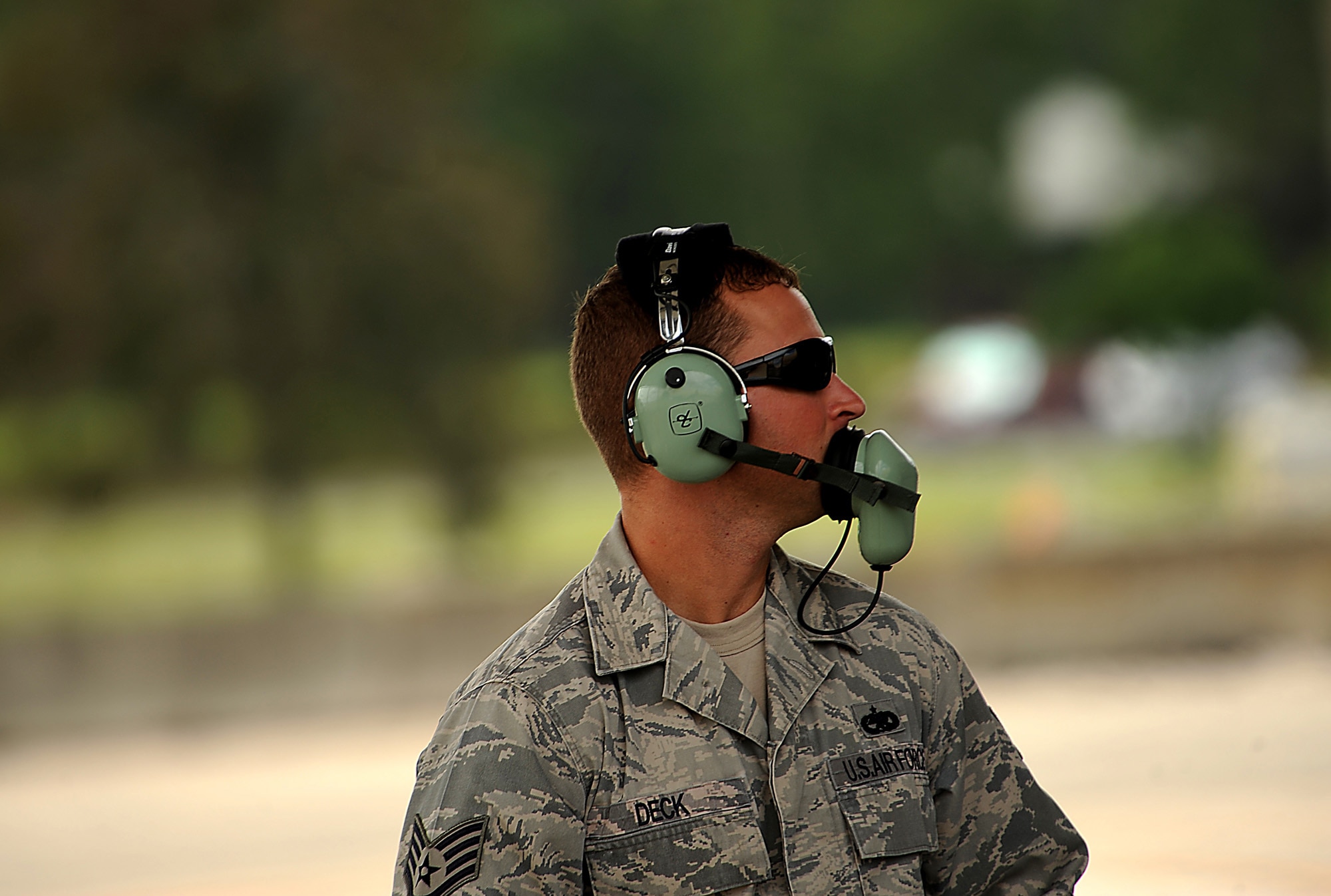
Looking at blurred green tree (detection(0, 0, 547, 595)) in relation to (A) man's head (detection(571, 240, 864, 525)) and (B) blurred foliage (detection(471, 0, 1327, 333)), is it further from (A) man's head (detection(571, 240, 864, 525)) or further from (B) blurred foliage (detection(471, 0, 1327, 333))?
(A) man's head (detection(571, 240, 864, 525))

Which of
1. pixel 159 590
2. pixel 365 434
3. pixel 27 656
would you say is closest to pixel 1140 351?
pixel 365 434

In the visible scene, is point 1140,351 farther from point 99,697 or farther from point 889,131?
point 99,697

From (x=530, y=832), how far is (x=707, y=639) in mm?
379

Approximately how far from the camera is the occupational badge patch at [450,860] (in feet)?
5.26

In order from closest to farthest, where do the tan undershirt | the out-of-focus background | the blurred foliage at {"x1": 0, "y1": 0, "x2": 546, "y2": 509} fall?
1. the tan undershirt
2. the out-of-focus background
3. the blurred foliage at {"x1": 0, "y1": 0, "x2": 546, "y2": 509}

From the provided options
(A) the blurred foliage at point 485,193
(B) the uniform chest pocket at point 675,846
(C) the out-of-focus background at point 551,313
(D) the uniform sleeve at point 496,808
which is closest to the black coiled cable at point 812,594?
(B) the uniform chest pocket at point 675,846

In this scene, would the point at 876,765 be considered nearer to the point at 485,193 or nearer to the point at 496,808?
the point at 496,808

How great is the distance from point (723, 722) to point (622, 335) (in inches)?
20.0

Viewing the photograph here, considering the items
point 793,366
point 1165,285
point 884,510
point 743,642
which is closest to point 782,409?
point 793,366

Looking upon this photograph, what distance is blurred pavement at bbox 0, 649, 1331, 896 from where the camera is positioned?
449cm

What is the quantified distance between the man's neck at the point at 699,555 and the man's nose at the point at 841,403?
179mm

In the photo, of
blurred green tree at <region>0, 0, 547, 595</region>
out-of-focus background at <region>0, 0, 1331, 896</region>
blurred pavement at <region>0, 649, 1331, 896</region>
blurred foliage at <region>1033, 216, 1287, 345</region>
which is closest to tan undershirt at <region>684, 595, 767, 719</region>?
blurred pavement at <region>0, 649, 1331, 896</region>

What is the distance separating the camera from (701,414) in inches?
69.6

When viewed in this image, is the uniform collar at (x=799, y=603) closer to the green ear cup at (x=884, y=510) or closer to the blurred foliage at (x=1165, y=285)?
the green ear cup at (x=884, y=510)
